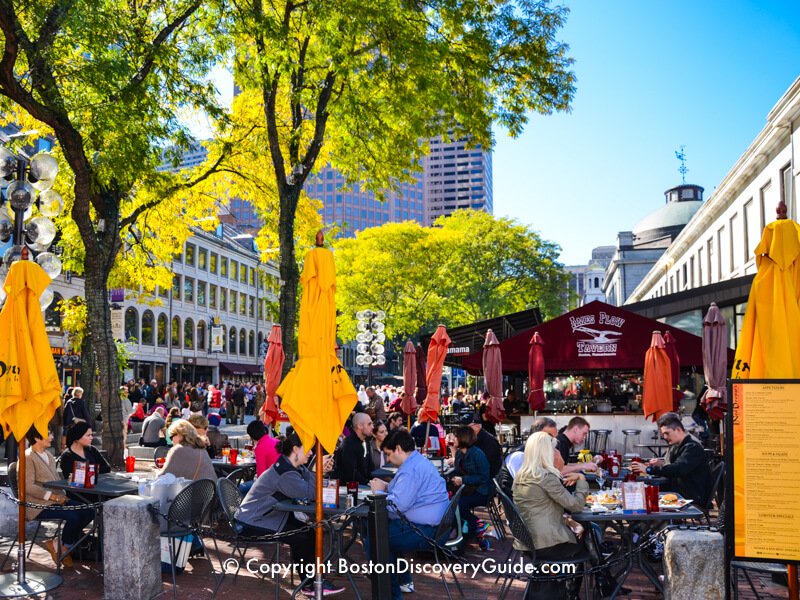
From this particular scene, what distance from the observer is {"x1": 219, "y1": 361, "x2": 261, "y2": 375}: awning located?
58.0m

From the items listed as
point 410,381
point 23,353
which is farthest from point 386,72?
point 23,353

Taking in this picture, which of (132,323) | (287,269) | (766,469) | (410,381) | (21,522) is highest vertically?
(132,323)

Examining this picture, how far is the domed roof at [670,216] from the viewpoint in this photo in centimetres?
8400

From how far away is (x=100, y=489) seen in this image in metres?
7.72

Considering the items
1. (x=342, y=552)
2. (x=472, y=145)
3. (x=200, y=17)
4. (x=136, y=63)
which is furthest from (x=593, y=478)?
(x=200, y=17)

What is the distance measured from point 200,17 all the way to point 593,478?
1099cm

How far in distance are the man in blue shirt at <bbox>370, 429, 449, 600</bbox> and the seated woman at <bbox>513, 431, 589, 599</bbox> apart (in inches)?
37.6

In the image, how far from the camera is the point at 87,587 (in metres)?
7.12

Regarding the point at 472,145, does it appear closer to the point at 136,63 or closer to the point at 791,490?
the point at 136,63

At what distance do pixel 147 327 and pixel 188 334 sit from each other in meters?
6.09

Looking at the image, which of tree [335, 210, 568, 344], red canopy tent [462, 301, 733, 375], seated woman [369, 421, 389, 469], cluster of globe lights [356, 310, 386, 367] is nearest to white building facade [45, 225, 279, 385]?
tree [335, 210, 568, 344]

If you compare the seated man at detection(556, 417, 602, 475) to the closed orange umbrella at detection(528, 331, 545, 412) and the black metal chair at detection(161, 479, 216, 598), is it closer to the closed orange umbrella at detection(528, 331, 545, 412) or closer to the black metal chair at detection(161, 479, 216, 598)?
the black metal chair at detection(161, 479, 216, 598)

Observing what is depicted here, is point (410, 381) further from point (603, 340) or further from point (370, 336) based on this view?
point (370, 336)

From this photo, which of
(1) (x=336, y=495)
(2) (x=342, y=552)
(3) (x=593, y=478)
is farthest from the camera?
(3) (x=593, y=478)
